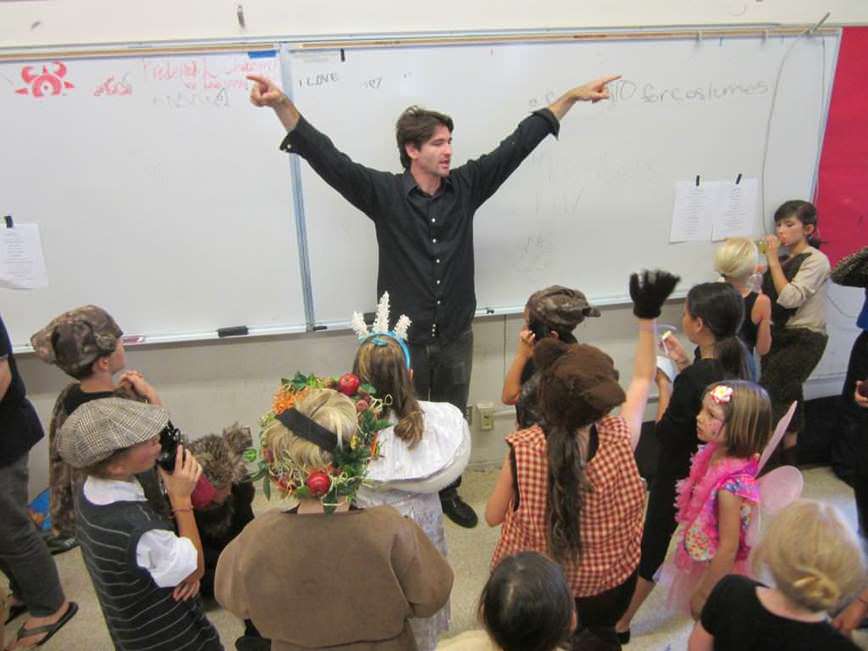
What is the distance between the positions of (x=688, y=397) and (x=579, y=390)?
29.2 inches

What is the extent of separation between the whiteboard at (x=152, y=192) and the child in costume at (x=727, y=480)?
1.82 meters

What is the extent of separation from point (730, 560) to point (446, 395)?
1.36m

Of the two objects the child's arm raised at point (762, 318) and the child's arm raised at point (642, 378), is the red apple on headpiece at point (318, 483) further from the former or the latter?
the child's arm raised at point (762, 318)

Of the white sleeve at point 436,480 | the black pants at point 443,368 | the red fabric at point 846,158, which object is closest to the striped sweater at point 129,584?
the white sleeve at point 436,480

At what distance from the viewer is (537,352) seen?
167 centimetres

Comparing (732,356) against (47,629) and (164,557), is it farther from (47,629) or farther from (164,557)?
(47,629)

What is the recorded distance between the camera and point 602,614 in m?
1.56

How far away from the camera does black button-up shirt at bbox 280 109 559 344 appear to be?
2.27 metres

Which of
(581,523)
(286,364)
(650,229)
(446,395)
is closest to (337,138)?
(286,364)

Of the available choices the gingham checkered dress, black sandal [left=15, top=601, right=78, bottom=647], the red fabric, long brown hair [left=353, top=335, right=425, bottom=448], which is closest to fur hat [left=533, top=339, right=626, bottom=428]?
the gingham checkered dress

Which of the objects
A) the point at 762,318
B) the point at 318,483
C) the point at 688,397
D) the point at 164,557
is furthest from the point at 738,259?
the point at 164,557

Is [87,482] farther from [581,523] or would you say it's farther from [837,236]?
[837,236]

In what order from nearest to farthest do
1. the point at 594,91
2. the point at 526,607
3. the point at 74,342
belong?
the point at 526,607 < the point at 74,342 < the point at 594,91

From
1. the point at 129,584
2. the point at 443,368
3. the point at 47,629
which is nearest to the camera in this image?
the point at 129,584
